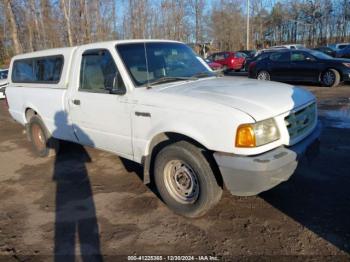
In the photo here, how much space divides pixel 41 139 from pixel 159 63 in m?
3.27

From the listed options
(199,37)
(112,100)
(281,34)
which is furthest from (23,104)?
(281,34)

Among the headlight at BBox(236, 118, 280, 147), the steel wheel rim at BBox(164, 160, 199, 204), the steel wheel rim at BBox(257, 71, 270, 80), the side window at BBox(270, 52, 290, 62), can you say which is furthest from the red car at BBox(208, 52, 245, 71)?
the headlight at BBox(236, 118, 280, 147)

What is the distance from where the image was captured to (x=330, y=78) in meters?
14.2

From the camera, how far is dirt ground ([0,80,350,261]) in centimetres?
342

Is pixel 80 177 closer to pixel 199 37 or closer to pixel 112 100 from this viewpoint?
pixel 112 100

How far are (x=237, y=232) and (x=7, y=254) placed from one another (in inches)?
90.8

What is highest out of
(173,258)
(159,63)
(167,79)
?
(159,63)

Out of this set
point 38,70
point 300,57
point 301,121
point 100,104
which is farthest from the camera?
point 300,57

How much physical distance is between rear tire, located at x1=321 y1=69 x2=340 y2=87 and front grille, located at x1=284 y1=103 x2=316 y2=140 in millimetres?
10734

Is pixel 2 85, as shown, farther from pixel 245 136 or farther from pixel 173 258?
pixel 245 136

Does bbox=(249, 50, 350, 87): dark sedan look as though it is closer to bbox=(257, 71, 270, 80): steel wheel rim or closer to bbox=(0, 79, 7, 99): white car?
bbox=(257, 71, 270, 80): steel wheel rim

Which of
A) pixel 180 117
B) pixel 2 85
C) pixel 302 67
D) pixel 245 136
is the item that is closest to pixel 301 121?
pixel 245 136

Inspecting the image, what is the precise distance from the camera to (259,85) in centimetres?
435

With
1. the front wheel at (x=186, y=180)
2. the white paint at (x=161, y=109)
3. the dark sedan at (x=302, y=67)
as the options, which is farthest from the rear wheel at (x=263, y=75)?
the front wheel at (x=186, y=180)
